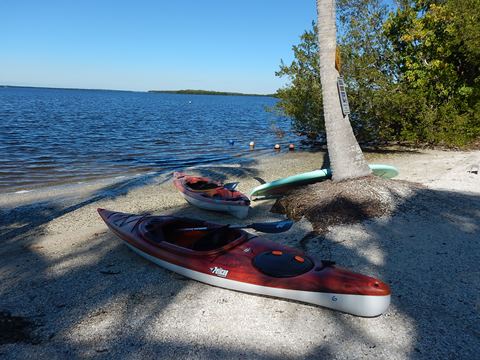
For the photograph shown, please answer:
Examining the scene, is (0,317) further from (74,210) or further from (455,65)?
(455,65)

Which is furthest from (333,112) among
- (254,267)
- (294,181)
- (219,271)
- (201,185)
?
(219,271)

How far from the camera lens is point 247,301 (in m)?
4.47

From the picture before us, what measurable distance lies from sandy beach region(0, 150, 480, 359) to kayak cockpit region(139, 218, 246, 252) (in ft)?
1.67

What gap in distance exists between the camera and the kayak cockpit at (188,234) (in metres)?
5.14

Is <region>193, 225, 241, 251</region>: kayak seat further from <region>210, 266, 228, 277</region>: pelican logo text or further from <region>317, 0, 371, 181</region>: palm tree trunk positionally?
<region>317, 0, 371, 181</region>: palm tree trunk

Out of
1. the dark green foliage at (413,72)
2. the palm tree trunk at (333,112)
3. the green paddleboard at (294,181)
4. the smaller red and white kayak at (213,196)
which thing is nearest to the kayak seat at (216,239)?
the smaller red and white kayak at (213,196)

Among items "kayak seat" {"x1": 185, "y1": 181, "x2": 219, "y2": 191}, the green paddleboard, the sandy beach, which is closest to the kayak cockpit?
the sandy beach

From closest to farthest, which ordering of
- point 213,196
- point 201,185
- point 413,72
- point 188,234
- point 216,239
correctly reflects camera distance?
point 216,239 < point 188,234 < point 213,196 < point 201,185 < point 413,72

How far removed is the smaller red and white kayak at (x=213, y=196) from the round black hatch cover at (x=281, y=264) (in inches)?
142

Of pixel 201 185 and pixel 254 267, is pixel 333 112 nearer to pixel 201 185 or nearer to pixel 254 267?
pixel 201 185

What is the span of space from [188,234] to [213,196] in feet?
10.2

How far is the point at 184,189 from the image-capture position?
998cm

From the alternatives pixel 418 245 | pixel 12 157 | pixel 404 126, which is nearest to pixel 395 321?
pixel 418 245

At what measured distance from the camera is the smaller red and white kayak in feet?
27.2
